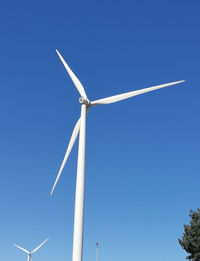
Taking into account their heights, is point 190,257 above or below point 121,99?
below

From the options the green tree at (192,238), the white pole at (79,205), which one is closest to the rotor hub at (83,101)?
the white pole at (79,205)

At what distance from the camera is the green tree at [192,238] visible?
219 feet

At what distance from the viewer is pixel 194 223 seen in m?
69.5

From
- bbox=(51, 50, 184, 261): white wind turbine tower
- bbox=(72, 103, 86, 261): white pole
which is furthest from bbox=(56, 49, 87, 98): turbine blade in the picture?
bbox=(72, 103, 86, 261): white pole

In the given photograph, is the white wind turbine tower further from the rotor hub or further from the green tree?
the green tree

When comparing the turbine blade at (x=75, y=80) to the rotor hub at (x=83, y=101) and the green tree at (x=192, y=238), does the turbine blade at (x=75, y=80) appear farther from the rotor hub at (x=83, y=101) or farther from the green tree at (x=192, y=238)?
the green tree at (x=192, y=238)

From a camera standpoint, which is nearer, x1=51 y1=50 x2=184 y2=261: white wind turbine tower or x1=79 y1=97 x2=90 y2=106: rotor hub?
x1=51 y1=50 x2=184 y2=261: white wind turbine tower

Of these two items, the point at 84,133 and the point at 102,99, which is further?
the point at 102,99

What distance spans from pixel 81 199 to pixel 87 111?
10.1 meters

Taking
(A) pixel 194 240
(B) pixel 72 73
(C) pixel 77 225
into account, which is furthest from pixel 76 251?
(A) pixel 194 240

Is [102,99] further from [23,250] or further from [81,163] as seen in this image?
[23,250]

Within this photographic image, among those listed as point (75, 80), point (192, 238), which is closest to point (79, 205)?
point (75, 80)

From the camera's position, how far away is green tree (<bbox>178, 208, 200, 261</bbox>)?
6663 centimetres

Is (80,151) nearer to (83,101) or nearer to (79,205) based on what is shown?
(79,205)
